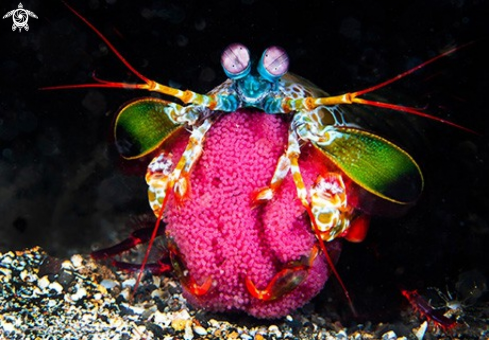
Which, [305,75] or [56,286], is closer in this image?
[56,286]

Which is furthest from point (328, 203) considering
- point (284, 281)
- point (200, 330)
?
point (200, 330)

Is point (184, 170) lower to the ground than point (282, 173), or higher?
higher

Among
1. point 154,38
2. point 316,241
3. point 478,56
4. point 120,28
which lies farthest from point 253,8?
point 316,241

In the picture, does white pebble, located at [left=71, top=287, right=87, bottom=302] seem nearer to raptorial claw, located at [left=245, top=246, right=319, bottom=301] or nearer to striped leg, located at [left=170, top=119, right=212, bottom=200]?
striped leg, located at [left=170, top=119, right=212, bottom=200]

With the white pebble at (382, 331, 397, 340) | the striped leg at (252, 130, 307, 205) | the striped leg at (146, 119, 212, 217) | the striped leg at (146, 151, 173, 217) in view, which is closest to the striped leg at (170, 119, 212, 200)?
the striped leg at (146, 119, 212, 217)

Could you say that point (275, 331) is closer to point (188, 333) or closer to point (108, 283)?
point (188, 333)
